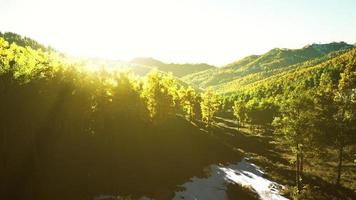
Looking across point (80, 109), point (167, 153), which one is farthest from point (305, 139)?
point (80, 109)

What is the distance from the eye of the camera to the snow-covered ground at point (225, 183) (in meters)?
48.4

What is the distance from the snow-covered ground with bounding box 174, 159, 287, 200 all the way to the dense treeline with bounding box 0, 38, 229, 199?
11.1 ft

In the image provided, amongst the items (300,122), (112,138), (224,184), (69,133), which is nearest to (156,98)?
(112,138)

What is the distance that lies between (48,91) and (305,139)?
37.0m

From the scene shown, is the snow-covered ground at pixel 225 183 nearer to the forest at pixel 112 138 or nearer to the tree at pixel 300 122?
the forest at pixel 112 138

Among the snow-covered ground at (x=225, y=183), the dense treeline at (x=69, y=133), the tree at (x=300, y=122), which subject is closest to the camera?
the dense treeline at (x=69, y=133)

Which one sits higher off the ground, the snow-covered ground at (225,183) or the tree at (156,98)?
the tree at (156,98)

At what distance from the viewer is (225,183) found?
5603 cm

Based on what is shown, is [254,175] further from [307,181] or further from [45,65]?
[45,65]

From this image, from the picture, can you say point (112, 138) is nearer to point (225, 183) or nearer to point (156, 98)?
point (156, 98)

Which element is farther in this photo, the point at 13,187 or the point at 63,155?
the point at 63,155

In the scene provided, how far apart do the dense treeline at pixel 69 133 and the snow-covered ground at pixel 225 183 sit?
337cm

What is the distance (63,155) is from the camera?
43250 millimetres

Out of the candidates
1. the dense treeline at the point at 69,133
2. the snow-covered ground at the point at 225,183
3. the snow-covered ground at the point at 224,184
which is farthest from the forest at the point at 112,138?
the snow-covered ground at the point at 225,183
